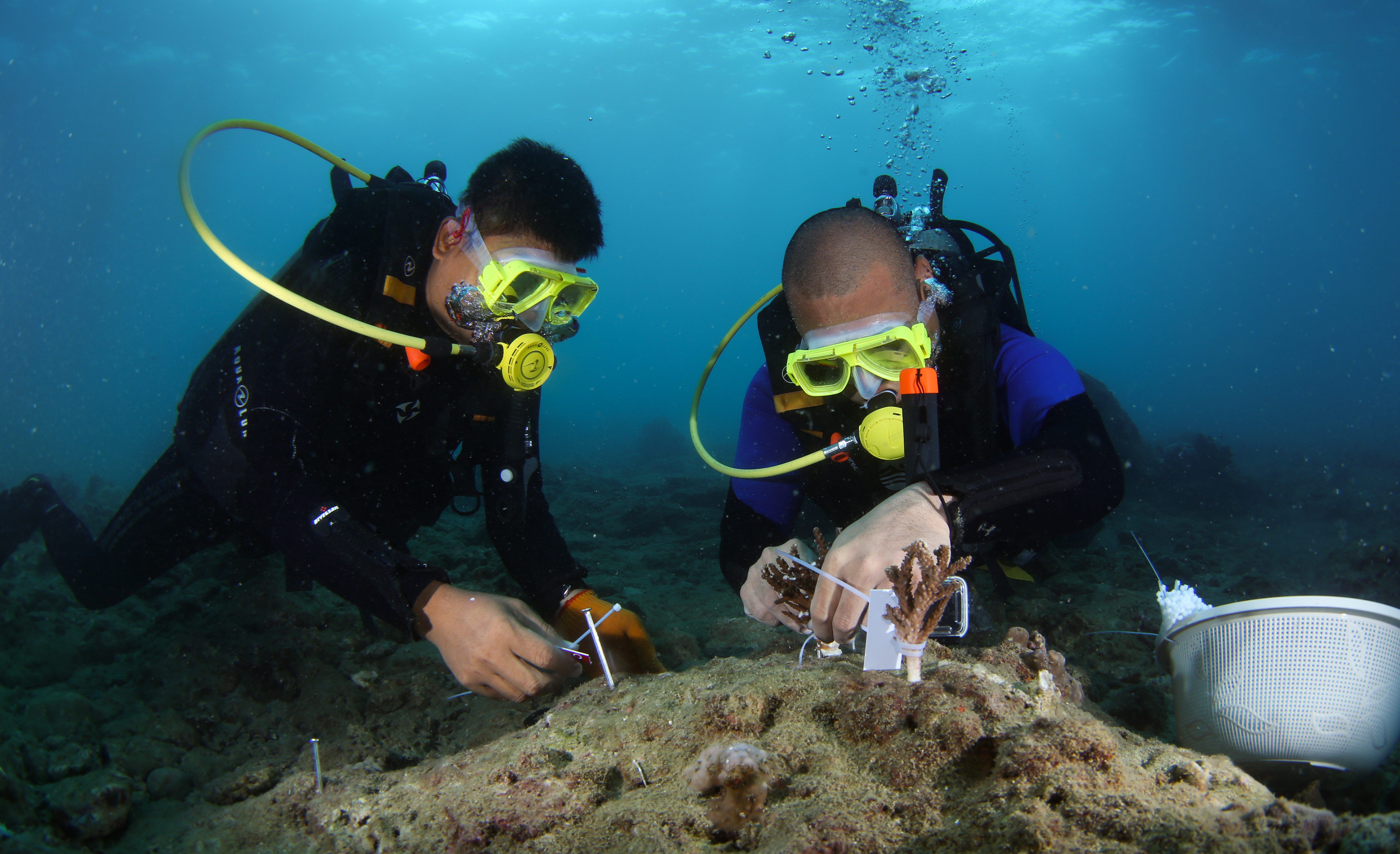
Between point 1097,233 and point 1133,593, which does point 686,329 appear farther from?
point 1133,593

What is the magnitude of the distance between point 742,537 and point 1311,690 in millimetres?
2438

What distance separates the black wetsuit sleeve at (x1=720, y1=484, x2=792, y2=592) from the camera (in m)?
3.43

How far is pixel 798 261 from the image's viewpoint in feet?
9.82

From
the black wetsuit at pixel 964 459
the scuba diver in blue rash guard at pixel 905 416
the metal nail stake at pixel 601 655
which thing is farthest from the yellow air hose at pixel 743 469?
the metal nail stake at pixel 601 655

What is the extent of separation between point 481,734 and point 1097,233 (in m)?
125

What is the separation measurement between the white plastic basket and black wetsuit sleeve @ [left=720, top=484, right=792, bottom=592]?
2081 millimetres

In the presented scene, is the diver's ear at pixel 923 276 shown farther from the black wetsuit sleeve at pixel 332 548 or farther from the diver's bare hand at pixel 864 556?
the black wetsuit sleeve at pixel 332 548

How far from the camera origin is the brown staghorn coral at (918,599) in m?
1.57

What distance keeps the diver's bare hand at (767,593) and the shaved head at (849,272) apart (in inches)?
45.4

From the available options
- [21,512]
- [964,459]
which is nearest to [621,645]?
[964,459]

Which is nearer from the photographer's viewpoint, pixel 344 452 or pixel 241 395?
pixel 241 395

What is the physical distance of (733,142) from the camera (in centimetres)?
5012

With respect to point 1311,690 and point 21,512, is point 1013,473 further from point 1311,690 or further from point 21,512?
point 21,512

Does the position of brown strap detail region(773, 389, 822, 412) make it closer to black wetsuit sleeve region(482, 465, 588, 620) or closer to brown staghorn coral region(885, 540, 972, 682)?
black wetsuit sleeve region(482, 465, 588, 620)
